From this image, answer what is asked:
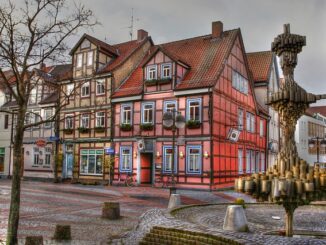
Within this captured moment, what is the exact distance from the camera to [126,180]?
28.3 meters

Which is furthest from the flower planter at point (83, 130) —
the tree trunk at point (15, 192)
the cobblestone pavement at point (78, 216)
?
the tree trunk at point (15, 192)

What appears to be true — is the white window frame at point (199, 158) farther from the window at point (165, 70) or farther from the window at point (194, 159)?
the window at point (165, 70)

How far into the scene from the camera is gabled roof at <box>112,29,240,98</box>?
26.7 metres

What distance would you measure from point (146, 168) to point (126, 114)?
14.5 feet

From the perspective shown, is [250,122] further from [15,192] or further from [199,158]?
[15,192]

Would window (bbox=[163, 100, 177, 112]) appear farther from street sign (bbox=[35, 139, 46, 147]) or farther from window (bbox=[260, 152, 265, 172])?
street sign (bbox=[35, 139, 46, 147])

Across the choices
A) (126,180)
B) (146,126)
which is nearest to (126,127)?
(146,126)

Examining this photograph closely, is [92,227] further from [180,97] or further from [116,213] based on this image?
[180,97]

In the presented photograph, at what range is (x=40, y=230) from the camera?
1084 cm

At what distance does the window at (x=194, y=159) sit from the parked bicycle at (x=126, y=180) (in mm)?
4776

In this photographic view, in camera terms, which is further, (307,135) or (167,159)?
(307,135)

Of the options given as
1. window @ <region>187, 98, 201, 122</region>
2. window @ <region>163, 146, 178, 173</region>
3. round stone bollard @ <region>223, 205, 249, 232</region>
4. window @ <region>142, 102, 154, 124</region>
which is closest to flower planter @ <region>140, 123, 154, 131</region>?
window @ <region>142, 102, 154, 124</region>

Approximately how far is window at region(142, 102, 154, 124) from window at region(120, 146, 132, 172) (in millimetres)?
2502

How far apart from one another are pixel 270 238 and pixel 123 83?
2599 centimetres
